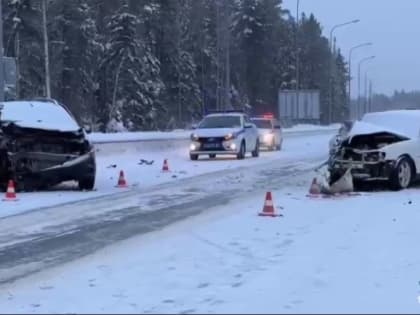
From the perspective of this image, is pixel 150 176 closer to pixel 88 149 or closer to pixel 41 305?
pixel 88 149

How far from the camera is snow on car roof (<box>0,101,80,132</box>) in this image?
16594mm

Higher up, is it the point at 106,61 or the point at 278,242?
the point at 106,61

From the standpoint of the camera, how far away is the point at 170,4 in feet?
271

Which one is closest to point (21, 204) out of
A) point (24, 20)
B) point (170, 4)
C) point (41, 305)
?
point (41, 305)

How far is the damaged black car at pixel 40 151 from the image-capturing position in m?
16.2

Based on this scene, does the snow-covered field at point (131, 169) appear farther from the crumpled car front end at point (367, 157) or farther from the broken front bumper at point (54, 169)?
the crumpled car front end at point (367, 157)

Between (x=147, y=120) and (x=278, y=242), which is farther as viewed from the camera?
(x=147, y=120)

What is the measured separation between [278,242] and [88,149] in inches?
311

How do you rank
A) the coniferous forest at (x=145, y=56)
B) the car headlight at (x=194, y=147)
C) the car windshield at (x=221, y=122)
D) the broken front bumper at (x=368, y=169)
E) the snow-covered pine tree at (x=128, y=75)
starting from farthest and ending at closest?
the snow-covered pine tree at (x=128, y=75) → the coniferous forest at (x=145, y=56) → the car windshield at (x=221, y=122) → the car headlight at (x=194, y=147) → the broken front bumper at (x=368, y=169)

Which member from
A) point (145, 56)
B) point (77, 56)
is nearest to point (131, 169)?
point (145, 56)

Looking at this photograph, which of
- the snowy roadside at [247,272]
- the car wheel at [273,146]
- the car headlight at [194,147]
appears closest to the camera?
the snowy roadside at [247,272]

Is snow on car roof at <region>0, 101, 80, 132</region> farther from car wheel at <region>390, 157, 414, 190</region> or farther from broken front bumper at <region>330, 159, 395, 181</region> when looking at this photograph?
car wheel at <region>390, 157, 414, 190</region>

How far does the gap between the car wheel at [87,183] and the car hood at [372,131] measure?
5.43 m

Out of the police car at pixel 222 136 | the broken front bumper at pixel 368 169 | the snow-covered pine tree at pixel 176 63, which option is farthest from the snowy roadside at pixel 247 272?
the snow-covered pine tree at pixel 176 63
